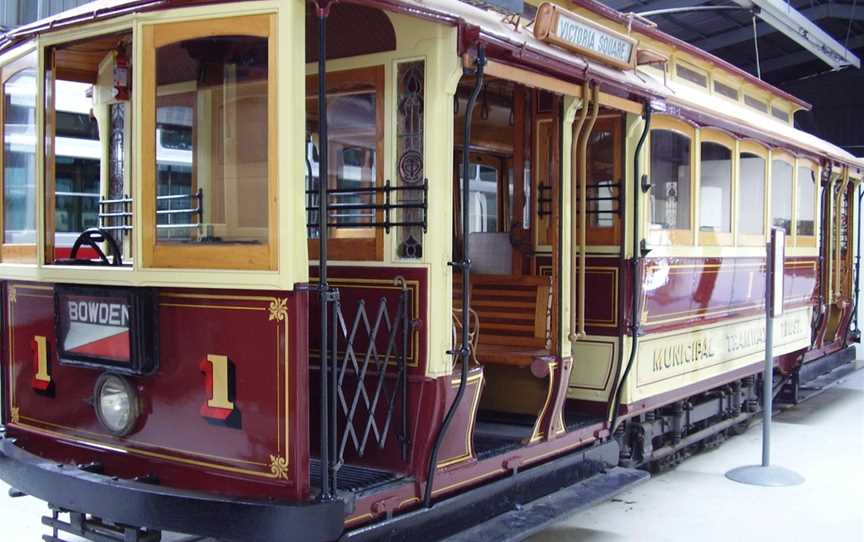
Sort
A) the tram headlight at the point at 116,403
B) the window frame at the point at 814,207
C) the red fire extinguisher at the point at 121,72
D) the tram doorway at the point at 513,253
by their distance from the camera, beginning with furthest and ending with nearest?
the window frame at the point at 814,207 < the tram doorway at the point at 513,253 < the red fire extinguisher at the point at 121,72 < the tram headlight at the point at 116,403

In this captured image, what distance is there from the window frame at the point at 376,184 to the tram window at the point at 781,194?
14.9 feet

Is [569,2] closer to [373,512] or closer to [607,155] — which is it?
[607,155]

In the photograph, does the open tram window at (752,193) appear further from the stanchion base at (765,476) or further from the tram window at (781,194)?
the stanchion base at (765,476)

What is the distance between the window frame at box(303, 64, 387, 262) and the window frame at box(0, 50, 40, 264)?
1259 mm

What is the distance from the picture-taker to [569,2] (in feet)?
17.0

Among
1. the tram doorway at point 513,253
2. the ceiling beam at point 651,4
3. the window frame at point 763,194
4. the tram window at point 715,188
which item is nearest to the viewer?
the tram doorway at point 513,253

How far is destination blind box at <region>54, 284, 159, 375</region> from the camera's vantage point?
136 inches

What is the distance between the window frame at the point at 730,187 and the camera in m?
6.01

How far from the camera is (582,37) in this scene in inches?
173

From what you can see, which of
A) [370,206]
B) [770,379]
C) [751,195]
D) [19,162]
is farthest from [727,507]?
[19,162]

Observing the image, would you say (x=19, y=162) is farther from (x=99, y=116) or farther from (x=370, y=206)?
(x=370, y=206)

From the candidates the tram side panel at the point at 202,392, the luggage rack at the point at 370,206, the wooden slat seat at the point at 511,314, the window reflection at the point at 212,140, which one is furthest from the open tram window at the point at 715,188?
the tram side panel at the point at 202,392

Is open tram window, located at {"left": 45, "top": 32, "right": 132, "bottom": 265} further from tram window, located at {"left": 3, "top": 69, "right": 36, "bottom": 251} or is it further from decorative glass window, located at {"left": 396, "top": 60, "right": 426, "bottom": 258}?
decorative glass window, located at {"left": 396, "top": 60, "right": 426, "bottom": 258}

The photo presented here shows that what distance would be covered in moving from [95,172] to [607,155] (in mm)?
5550
